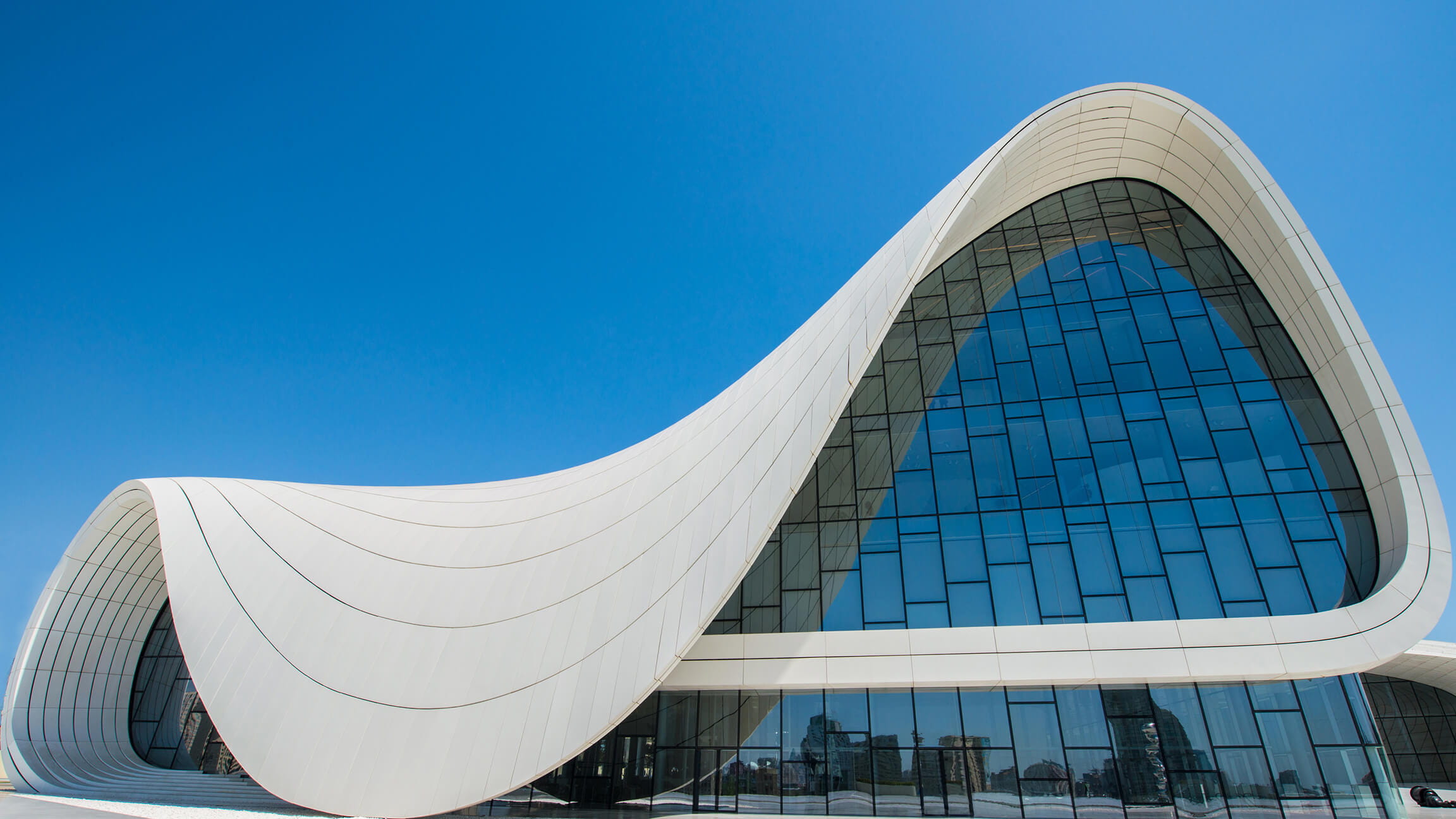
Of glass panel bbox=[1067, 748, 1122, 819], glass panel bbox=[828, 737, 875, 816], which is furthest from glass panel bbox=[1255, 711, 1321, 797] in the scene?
glass panel bbox=[828, 737, 875, 816]

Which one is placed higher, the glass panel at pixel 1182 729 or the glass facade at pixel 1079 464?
the glass facade at pixel 1079 464

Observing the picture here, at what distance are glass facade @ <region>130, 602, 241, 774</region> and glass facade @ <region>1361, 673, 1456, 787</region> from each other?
41305 millimetres

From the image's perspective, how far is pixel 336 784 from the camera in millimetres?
12141

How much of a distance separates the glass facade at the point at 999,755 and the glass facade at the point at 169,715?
1036 centimetres

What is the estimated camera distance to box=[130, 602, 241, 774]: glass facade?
19125 mm

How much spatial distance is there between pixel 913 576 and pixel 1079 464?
16.8 ft

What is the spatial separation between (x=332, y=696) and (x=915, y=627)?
→ 12473mm

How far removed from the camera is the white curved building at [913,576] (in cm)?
1305

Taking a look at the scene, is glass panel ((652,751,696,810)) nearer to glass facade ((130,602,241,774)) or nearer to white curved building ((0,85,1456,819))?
white curved building ((0,85,1456,819))

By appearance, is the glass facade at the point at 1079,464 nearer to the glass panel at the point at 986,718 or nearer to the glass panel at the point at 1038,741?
the glass panel at the point at 986,718

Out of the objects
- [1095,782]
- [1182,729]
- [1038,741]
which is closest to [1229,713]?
[1182,729]

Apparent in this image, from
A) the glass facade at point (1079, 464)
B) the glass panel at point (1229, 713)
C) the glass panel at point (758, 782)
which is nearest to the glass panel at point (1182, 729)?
the glass panel at point (1229, 713)

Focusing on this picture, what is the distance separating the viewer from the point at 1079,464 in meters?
16.4

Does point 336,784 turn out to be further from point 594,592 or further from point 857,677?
point 857,677
